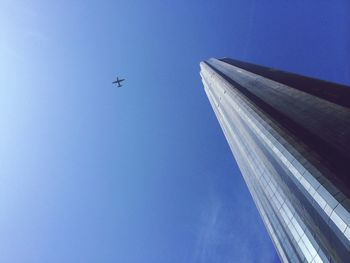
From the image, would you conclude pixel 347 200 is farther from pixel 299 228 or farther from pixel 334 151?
pixel 299 228

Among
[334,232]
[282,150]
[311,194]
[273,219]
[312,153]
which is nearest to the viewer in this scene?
[334,232]

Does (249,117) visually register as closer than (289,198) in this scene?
No

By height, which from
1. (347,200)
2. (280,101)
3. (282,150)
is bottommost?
(347,200)

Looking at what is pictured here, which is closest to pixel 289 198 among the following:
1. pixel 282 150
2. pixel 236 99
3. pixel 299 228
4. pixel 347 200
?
pixel 299 228

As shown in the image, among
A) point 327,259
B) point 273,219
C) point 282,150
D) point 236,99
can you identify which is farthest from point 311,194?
point 236,99

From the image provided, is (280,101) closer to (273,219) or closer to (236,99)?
(236,99)

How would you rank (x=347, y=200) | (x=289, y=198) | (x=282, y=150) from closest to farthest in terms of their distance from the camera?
(x=347, y=200) → (x=282, y=150) → (x=289, y=198)

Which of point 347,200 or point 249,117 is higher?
point 249,117
